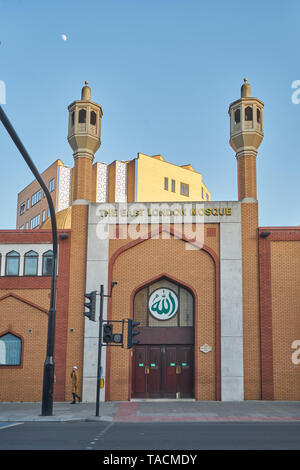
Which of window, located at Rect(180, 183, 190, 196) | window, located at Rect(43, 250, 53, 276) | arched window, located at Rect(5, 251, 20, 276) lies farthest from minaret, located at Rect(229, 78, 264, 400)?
window, located at Rect(180, 183, 190, 196)

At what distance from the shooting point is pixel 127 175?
54.3m

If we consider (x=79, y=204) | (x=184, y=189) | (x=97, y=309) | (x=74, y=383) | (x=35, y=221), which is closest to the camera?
(x=74, y=383)

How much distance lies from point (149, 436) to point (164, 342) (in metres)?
11.7

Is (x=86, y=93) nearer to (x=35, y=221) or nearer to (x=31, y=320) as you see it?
(x=31, y=320)

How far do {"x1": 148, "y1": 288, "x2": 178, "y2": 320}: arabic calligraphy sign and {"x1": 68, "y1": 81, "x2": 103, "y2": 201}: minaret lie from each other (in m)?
5.85

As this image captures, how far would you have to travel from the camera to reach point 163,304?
26422 millimetres

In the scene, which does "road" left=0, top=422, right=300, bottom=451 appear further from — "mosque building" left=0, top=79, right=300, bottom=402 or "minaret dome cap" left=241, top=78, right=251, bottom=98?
"minaret dome cap" left=241, top=78, right=251, bottom=98

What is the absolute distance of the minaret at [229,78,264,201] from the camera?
1064 inches

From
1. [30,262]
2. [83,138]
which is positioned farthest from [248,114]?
[30,262]

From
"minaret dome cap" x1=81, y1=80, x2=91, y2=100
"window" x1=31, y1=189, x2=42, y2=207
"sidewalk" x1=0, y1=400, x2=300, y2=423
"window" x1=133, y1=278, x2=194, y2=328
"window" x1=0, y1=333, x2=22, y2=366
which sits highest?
"window" x1=31, y1=189, x2=42, y2=207
